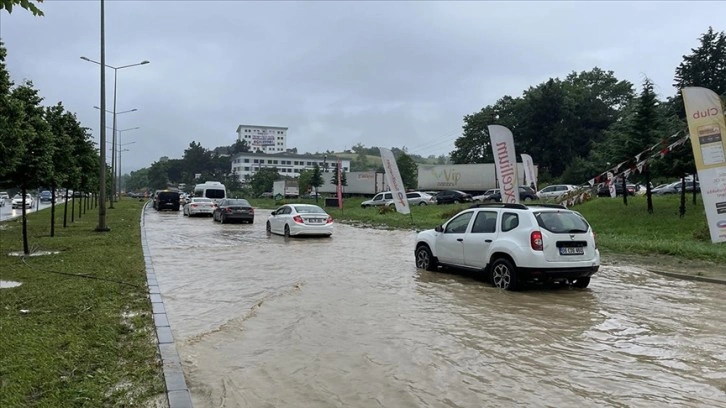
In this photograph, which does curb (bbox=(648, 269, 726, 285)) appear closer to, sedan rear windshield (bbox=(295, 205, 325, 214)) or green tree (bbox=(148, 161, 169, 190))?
sedan rear windshield (bbox=(295, 205, 325, 214))

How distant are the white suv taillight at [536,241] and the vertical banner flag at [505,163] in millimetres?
9766

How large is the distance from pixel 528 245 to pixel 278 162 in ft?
539

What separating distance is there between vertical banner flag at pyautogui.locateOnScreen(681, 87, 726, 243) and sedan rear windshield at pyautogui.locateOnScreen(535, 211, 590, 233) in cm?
478

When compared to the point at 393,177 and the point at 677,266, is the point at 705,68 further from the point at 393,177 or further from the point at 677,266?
the point at 677,266

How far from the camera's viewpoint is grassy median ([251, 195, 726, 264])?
16.1m

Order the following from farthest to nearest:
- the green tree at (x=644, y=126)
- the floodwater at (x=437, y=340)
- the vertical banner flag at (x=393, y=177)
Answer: the vertical banner flag at (x=393, y=177) < the green tree at (x=644, y=126) < the floodwater at (x=437, y=340)

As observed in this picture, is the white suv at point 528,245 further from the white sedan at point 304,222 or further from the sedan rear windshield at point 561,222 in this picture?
the white sedan at point 304,222

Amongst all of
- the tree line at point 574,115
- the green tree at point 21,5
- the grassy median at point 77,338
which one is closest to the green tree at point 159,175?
the tree line at point 574,115

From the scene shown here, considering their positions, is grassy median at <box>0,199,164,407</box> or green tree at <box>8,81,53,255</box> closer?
grassy median at <box>0,199,164,407</box>

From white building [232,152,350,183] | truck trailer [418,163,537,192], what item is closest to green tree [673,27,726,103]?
truck trailer [418,163,537,192]

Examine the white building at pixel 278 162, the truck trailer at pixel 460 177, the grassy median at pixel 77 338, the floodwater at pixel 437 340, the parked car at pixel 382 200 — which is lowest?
the floodwater at pixel 437 340

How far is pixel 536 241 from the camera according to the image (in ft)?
31.1

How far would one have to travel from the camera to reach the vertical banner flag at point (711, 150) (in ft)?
41.5

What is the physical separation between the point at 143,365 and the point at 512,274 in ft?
21.5
